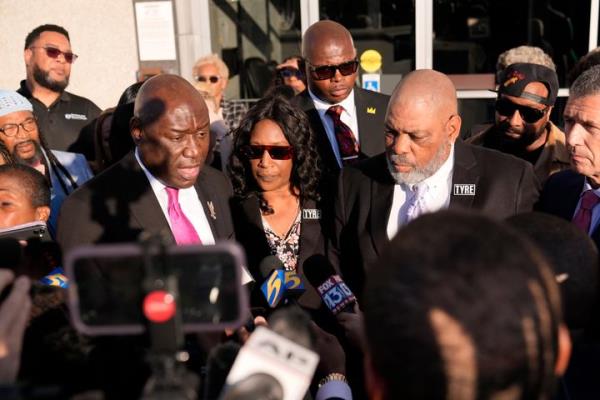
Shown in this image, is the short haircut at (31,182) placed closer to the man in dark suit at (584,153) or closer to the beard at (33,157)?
the beard at (33,157)

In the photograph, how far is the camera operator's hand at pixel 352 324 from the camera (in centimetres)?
229

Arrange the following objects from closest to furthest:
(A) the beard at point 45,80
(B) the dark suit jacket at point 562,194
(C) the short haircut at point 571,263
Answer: (C) the short haircut at point 571,263, (B) the dark suit jacket at point 562,194, (A) the beard at point 45,80

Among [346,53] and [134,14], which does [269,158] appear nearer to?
[346,53]

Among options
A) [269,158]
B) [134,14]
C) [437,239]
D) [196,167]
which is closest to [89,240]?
[196,167]

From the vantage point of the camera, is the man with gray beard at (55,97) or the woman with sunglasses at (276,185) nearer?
the woman with sunglasses at (276,185)

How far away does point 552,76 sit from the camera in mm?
3730

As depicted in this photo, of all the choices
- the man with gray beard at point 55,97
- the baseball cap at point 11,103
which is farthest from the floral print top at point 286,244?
the man with gray beard at point 55,97

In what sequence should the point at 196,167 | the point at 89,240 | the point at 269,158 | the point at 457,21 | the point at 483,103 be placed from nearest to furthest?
1. the point at 89,240
2. the point at 196,167
3. the point at 269,158
4. the point at 483,103
5. the point at 457,21

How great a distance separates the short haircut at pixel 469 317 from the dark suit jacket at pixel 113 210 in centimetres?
155

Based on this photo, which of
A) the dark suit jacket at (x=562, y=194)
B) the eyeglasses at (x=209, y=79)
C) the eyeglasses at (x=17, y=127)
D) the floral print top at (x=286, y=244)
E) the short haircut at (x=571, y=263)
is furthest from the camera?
the eyeglasses at (x=209, y=79)

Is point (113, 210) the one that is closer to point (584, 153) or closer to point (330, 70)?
point (584, 153)

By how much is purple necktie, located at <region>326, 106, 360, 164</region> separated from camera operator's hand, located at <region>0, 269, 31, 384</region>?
2.62 m

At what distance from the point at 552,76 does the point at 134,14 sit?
17.0 feet

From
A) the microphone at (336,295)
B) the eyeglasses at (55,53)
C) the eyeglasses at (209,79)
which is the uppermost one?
the eyeglasses at (55,53)
